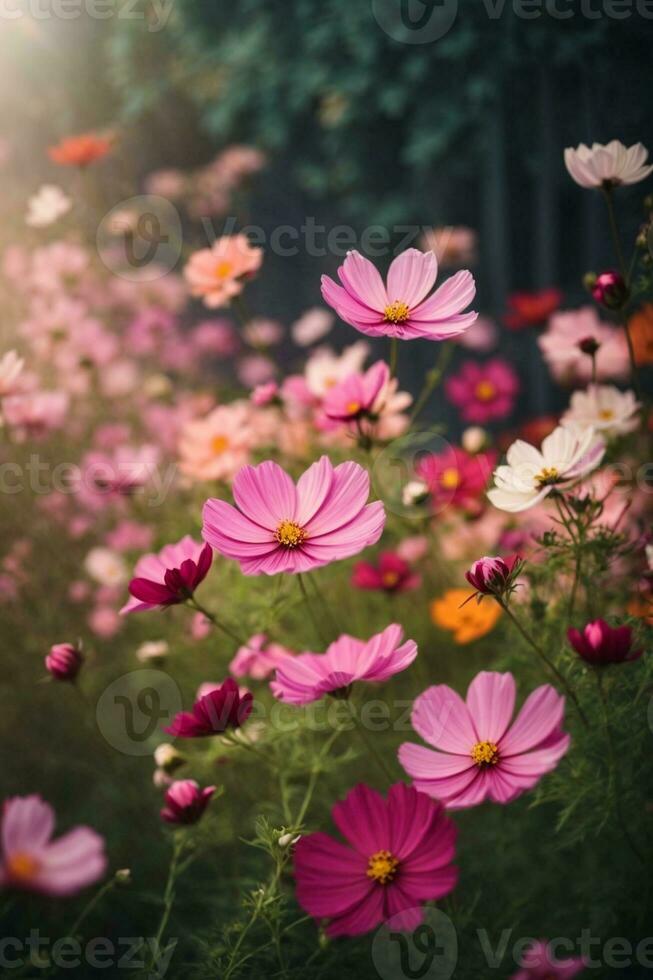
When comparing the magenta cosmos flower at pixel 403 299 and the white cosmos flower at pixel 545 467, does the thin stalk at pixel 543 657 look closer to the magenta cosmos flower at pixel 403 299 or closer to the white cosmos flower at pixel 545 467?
the white cosmos flower at pixel 545 467

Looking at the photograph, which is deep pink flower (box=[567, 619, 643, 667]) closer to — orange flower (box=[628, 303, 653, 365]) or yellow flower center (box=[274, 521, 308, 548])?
yellow flower center (box=[274, 521, 308, 548])

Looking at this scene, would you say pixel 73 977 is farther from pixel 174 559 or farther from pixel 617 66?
pixel 617 66

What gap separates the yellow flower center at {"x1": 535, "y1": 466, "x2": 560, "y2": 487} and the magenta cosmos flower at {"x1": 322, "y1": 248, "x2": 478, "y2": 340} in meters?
0.15

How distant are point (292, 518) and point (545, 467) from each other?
238 millimetres

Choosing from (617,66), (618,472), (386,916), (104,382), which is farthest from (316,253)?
(386,916)

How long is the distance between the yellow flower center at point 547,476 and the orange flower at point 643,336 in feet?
1.90

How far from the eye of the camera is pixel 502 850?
0.92m

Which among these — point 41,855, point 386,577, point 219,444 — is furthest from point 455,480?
point 41,855

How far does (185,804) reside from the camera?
71 cm

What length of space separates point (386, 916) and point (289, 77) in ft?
6.93

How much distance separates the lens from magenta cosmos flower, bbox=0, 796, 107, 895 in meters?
0.52

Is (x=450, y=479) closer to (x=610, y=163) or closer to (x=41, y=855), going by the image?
(x=610, y=163)

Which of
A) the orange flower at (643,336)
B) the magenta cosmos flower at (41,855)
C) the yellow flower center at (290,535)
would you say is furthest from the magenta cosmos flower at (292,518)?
the orange flower at (643,336)

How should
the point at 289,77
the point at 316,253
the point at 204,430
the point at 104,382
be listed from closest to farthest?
the point at 204,430
the point at 104,382
the point at 289,77
the point at 316,253
